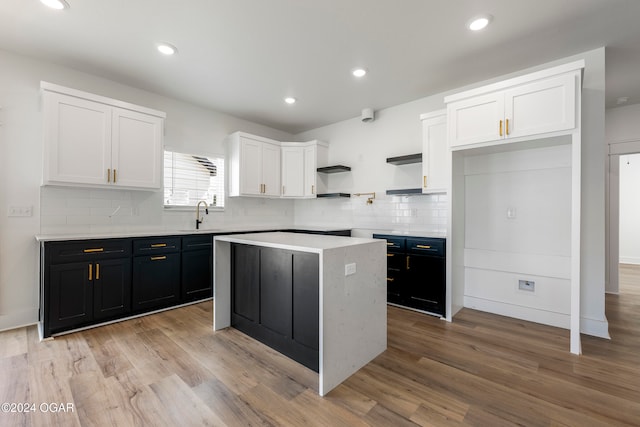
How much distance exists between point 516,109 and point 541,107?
197mm

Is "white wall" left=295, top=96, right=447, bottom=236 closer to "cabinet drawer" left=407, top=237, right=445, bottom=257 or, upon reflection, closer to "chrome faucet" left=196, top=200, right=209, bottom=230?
"cabinet drawer" left=407, top=237, right=445, bottom=257

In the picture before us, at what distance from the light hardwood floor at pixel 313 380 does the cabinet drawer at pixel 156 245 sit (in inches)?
34.0

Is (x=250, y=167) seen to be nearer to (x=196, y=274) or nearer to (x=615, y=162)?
(x=196, y=274)

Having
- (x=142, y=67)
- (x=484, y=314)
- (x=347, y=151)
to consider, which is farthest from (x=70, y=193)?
(x=484, y=314)

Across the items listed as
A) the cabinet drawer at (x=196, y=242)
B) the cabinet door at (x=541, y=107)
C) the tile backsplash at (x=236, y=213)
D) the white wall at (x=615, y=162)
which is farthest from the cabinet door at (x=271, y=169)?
the white wall at (x=615, y=162)

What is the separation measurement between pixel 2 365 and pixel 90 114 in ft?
7.98

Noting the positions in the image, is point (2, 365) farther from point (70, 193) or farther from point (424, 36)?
point (424, 36)

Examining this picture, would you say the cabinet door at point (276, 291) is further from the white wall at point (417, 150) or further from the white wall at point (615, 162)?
the white wall at point (615, 162)

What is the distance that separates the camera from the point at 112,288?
3086 millimetres

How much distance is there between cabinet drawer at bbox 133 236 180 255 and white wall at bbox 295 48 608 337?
2.65 meters

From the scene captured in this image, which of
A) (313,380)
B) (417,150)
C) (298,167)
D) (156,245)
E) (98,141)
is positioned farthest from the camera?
(298,167)

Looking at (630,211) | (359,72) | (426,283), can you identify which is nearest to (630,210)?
(630,211)

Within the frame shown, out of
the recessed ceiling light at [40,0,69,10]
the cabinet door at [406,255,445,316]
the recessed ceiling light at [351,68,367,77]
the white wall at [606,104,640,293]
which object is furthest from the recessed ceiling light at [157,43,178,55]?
the white wall at [606,104,640,293]

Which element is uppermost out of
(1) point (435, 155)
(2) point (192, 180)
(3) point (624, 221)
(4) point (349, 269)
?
(1) point (435, 155)
